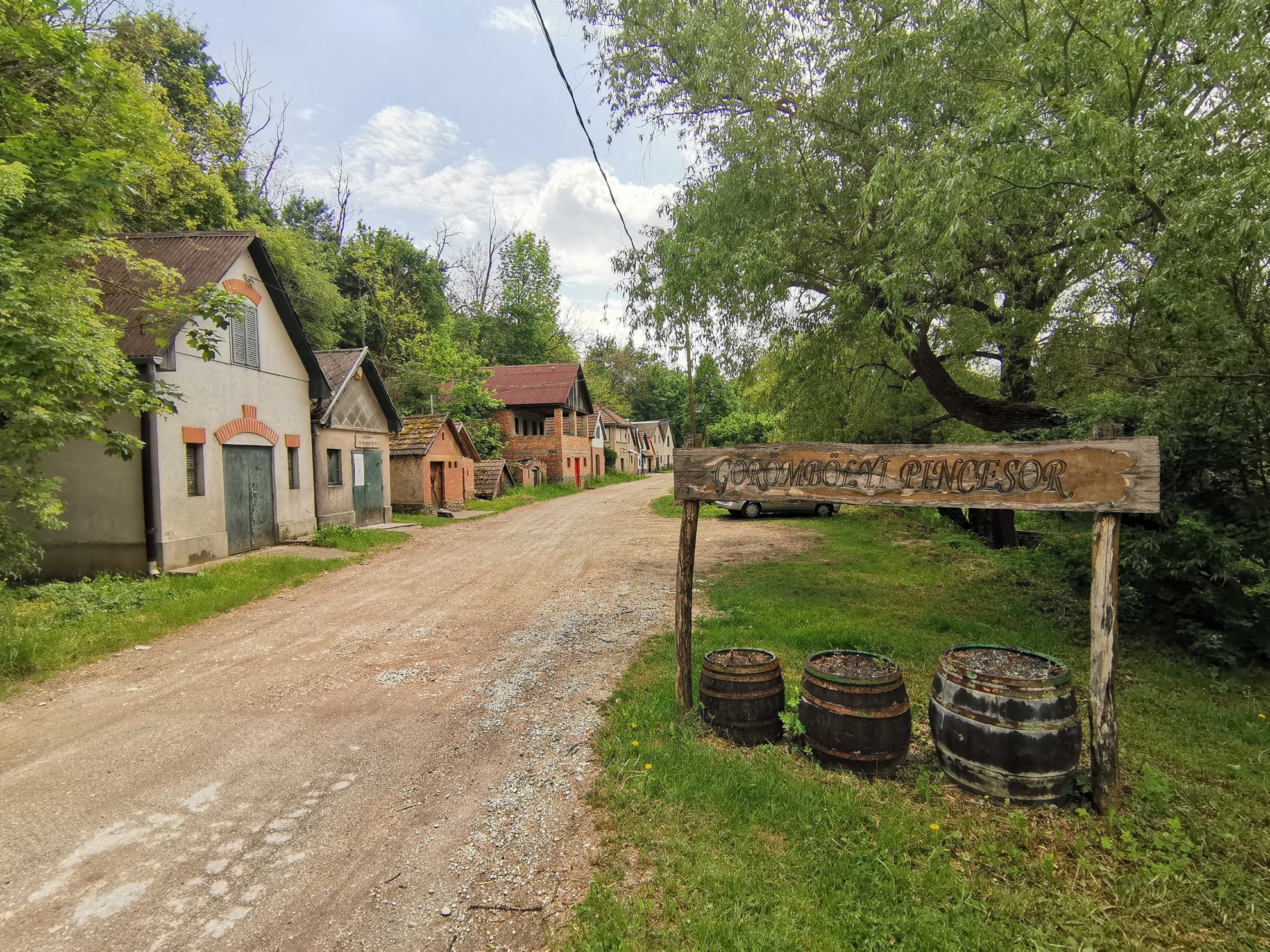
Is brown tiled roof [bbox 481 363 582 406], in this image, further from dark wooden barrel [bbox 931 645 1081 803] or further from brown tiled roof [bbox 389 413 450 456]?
dark wooden barrel [bbox 931 645 1081 803]

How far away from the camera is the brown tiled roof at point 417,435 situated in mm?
19547

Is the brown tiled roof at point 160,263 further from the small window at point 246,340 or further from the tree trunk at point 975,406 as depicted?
the tree trunk at point 975,406

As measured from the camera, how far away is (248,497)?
1208cm

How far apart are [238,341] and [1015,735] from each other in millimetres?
14355

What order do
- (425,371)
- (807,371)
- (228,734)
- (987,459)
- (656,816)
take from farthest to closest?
(425,371) < (807,371) < (228,734) < (987,459) < (656,816)

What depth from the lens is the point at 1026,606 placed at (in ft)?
25.5

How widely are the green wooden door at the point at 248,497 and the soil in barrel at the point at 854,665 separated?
38.9ft

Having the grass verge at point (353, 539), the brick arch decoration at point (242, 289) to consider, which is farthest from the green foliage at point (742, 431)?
the brick arch decoration at point (242, 289)

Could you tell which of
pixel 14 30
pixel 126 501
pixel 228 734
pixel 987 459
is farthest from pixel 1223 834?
pixel 126 501

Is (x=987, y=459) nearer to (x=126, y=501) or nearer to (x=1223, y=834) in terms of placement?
(x=1223, y=834)

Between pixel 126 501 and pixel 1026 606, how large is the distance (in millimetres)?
14217

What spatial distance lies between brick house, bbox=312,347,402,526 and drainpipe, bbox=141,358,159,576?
191 inches

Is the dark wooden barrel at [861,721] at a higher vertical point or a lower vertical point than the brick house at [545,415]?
lower

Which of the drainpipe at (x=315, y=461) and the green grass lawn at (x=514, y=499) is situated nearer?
the drainpipe at (x=315, y=461)
